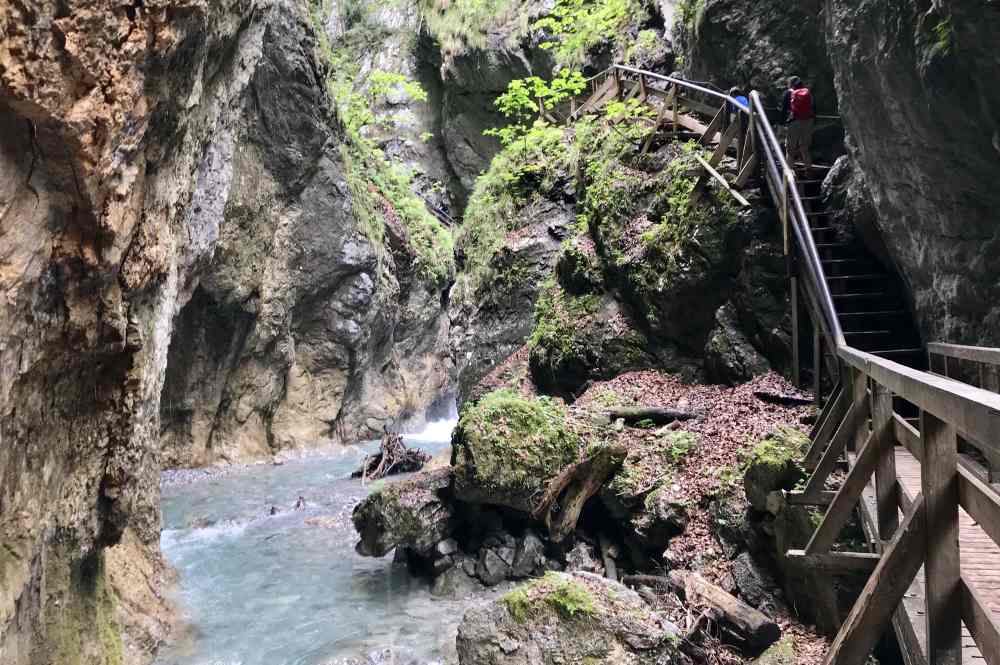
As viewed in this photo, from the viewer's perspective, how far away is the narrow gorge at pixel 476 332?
4109 mm

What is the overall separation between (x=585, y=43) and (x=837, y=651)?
21.5 metres

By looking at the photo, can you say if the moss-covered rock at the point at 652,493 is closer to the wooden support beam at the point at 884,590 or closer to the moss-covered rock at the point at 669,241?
the moss-covered rock at the point at 669,241

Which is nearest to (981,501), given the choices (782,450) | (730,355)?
(782,450)

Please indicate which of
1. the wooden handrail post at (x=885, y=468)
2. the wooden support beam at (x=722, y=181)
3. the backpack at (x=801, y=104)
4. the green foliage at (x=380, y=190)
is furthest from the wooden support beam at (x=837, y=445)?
the green foliage at (x=380, y=190)

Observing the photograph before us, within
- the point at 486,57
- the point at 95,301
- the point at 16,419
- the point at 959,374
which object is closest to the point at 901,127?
the point at 959,374

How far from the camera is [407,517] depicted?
889cm

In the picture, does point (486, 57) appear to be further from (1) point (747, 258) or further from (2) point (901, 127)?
(2) point (901, 127)

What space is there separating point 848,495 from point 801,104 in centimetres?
840

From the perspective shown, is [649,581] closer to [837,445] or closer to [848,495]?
[837,445]

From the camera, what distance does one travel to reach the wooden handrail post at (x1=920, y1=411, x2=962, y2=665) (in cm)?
224

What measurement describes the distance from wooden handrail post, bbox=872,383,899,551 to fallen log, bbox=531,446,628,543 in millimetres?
5226

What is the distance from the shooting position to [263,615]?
802 centimetres

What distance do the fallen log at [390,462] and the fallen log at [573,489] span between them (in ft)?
23.9

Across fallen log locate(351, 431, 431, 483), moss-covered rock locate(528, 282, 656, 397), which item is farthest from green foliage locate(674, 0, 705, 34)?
fallen log locate(351, 431, 431, 483)
